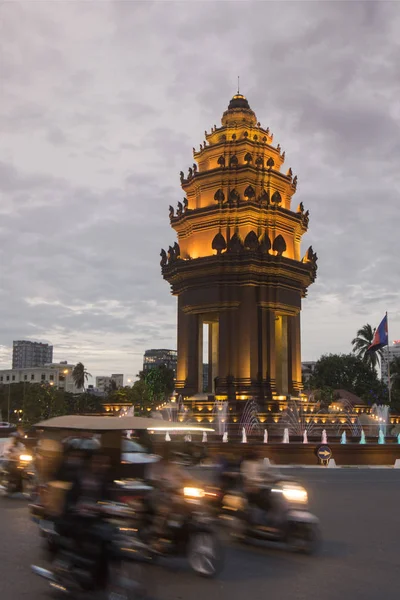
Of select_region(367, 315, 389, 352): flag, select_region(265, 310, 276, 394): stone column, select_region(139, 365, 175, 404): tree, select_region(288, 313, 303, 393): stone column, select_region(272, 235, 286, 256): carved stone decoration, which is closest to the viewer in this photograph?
select_region(265, 310, 276, 394): stone column

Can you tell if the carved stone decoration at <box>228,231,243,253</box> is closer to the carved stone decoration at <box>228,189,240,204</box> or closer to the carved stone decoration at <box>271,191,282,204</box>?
the carved stone decoration at <box>228,189,240,204</box>

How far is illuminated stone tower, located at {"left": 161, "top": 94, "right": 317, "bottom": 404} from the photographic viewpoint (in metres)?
47.7

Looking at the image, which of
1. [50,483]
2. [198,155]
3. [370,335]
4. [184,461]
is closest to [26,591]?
[50,483]

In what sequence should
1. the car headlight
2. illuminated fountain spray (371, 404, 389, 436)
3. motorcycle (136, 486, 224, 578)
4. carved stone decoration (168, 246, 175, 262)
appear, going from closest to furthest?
motorcycle (136, 486, 224, 578)
the car headlight
illuminated fountain spray (371, 404, 389, 436)
carved stone decoration (168, 246, 175, 262)

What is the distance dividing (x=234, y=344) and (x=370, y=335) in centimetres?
5920

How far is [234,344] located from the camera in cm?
4775

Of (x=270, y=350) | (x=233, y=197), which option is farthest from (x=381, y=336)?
(x=233, y=197)

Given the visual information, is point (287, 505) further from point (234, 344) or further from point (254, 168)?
point (254, 168)

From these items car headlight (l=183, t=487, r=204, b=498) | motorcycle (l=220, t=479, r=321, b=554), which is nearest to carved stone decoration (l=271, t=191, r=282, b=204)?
motorcycle (l=220, t=479, r=321, b=554)

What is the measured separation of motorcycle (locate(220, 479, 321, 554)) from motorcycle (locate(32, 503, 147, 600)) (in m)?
3.63

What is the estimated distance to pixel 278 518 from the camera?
36.9 ft

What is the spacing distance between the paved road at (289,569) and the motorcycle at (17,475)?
2.42 m

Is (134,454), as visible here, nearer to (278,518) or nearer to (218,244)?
(278,518)

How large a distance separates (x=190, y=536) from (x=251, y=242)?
3919cm
